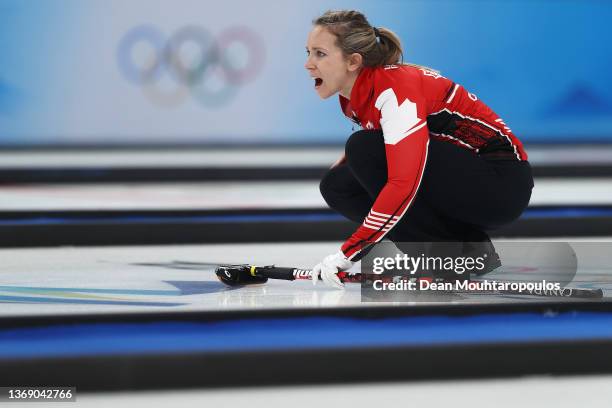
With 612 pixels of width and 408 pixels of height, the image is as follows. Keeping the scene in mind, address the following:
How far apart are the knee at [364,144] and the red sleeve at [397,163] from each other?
11 centimetres

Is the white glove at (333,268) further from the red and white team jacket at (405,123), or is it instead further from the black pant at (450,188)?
the black pant at (450,188)

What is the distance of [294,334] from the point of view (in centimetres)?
167

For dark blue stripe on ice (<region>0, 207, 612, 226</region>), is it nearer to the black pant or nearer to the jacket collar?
the black pant

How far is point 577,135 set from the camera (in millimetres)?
6566

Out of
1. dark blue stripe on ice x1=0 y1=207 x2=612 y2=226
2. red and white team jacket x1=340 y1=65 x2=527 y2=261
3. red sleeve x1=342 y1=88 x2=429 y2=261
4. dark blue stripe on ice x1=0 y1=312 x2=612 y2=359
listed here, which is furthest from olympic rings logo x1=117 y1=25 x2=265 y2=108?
dark blue stripe on ice x1=0 y1=312 x2=612 y2=359

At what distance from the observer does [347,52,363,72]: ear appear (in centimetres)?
196

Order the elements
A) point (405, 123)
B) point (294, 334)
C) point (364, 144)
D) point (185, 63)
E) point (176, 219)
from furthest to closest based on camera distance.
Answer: point (185, 63)
point (176, 219)
point (364, 144)
point (405, 123)
point (294, 334)

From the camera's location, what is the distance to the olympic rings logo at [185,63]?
20.7 ft

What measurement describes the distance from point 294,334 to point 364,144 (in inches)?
21.6

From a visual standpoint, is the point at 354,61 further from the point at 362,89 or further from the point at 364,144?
the point at 364,144

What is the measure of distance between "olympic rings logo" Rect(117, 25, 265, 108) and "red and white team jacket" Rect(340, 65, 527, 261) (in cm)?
437

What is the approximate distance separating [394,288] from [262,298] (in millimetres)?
291

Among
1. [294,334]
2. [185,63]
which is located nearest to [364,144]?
[294,334]

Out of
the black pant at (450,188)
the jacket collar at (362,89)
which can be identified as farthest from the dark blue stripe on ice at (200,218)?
the jacket collar at (362,89)
